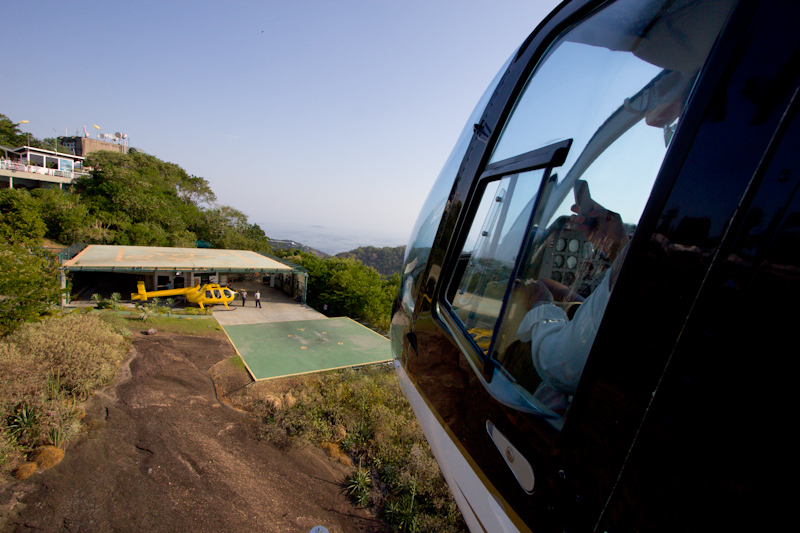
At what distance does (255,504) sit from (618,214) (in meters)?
8.28

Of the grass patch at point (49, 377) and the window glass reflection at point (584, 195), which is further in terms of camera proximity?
the grass patch at point (49, 377)

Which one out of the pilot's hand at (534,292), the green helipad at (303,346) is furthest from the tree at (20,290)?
the pilot's hand at (534,292)

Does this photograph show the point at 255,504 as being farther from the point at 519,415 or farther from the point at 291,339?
the point at 291,339

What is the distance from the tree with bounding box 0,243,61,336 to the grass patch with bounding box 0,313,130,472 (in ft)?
1.31

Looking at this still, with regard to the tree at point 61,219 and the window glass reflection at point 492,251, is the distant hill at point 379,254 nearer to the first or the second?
the tree at point 61,219

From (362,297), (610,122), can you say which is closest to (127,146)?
(362,297)

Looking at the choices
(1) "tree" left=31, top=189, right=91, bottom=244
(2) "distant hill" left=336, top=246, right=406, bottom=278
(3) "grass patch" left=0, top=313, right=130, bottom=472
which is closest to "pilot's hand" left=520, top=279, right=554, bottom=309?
(3) "grass patch" left=0, top=313, right=130, bottom=472

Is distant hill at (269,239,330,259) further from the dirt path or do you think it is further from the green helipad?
the dirt path

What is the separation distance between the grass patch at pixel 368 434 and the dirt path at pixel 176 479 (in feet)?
1.38

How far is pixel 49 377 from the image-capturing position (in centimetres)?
975

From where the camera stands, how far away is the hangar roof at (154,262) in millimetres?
17312

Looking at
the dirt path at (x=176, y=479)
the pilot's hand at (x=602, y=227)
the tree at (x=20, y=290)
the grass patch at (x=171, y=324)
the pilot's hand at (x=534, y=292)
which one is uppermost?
the pilot's hand at (x=602, y=227)

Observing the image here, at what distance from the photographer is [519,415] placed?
1.40 meters

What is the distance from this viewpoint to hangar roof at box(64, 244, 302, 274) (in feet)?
56.8
